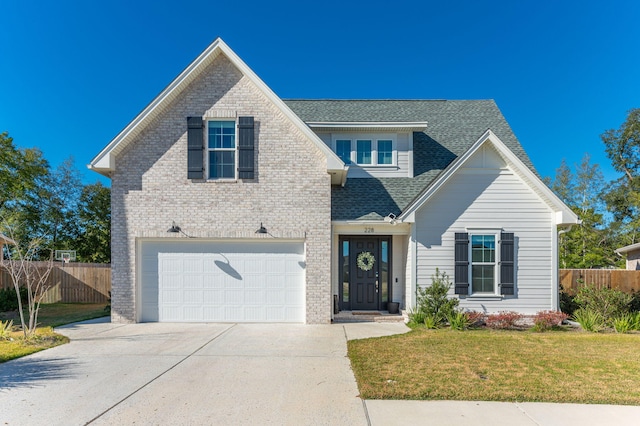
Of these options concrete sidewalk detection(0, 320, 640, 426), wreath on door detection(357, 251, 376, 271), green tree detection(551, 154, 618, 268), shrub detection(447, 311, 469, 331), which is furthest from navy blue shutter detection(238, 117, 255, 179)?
green tree detection(551, 154, 618, 268)

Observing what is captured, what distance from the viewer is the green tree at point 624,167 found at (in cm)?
3172

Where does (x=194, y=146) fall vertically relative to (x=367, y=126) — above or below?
below

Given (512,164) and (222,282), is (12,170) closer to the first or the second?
(222,282)

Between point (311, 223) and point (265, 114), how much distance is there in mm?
3396

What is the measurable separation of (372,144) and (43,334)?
10257 millimetres

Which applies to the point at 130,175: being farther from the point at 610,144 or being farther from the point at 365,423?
the point at 610,144

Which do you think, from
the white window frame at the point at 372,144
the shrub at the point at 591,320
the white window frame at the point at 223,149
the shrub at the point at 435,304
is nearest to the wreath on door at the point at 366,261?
the shrub at the point at 435,304

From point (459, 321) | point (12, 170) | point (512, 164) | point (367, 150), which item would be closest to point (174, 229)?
point (367, 150)

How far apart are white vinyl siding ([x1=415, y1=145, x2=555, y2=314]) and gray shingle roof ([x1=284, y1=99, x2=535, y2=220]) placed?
2.87ft

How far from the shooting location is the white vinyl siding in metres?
11.0

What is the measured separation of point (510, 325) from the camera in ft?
33.7

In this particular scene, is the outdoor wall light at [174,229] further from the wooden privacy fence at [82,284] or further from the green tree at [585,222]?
the green tree at [585,222]

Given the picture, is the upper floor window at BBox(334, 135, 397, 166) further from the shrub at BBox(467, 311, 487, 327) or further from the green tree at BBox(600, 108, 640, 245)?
the green tree at BBox(600, 108, 640, 245)

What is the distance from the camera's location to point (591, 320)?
10.2m
